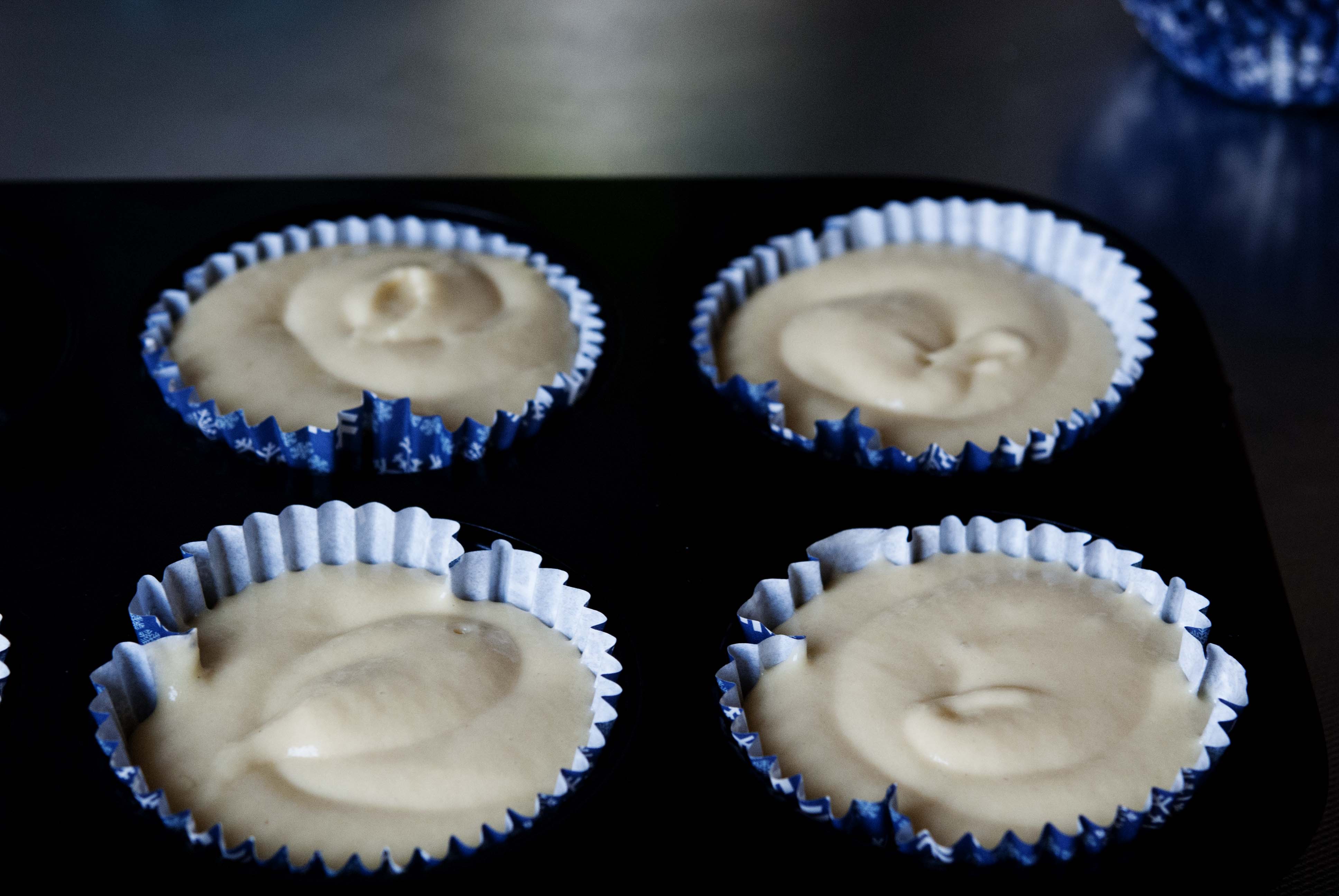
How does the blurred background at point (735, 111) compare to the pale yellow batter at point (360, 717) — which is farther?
the blurred background at point (735, 111)

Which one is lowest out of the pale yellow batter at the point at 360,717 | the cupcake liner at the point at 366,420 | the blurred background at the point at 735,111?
the pale yellow batter at the point at 360,717

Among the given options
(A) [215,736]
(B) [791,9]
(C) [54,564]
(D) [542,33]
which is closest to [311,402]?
A: (C) [54,564]

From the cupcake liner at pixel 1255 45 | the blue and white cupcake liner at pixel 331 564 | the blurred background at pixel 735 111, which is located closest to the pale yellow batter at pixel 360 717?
the blue and white cupcake liner at pixel 331 564

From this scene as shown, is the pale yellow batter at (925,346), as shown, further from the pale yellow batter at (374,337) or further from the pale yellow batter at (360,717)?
the pale yellow batter at (360,717)

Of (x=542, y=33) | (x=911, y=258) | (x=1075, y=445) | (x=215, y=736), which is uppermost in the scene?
(x=542, y=33)

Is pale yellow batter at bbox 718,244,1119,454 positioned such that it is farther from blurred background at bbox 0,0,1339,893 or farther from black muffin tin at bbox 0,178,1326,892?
blurred background at bbox 0,0,1339,893

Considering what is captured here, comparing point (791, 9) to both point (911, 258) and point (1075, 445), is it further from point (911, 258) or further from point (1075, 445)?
point (1075, 445)
